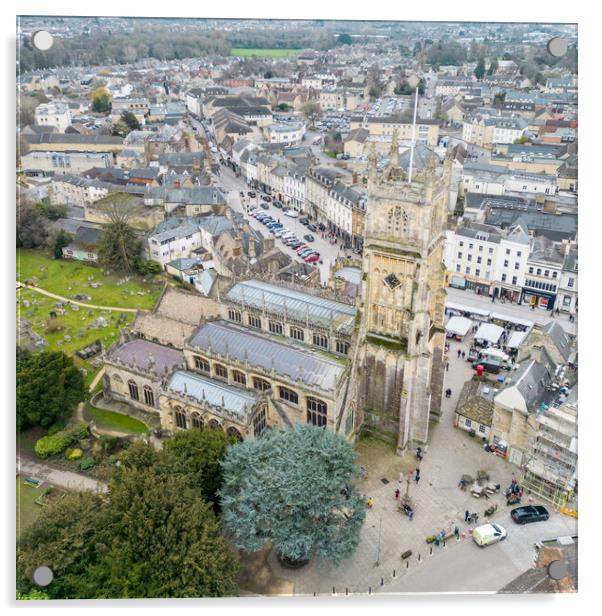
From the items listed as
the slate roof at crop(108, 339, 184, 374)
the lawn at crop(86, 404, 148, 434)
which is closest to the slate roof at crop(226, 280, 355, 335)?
the slate roof at crop(108, 339, 184, 374)

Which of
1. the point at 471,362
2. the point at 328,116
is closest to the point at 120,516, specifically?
the point at 471,362

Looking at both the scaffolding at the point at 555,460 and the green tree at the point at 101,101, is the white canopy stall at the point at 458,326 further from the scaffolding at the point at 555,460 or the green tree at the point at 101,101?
the green tree at the point at 101,101

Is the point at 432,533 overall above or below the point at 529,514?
below

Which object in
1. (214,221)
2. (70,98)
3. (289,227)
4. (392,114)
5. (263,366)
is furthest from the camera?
(70,98)

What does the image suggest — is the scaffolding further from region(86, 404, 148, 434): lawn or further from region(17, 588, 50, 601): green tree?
region(17, 588, 50, 601): green tree

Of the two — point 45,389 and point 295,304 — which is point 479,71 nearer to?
point 295,304

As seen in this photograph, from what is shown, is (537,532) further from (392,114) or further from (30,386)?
(392,114)

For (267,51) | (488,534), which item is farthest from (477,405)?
(267,51)
